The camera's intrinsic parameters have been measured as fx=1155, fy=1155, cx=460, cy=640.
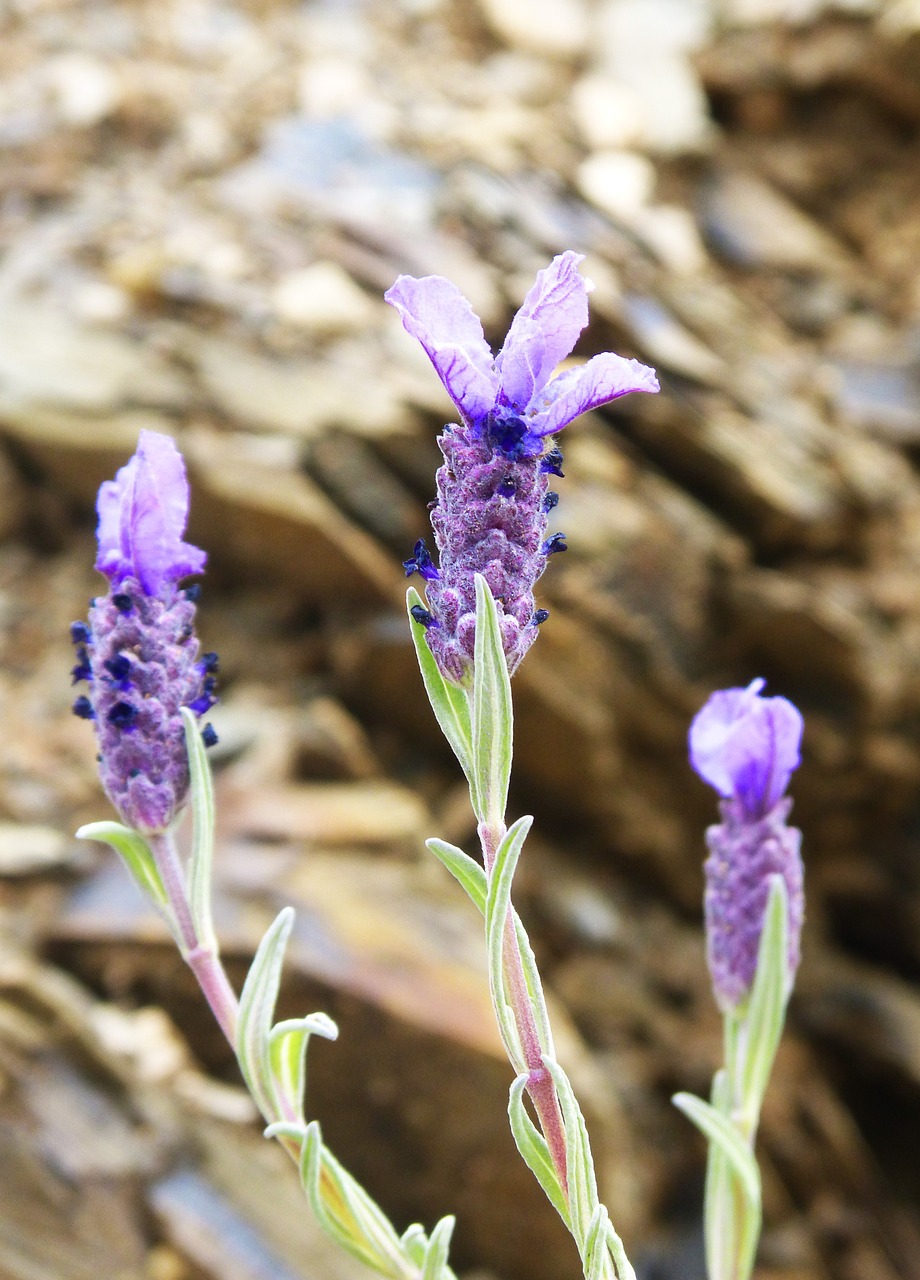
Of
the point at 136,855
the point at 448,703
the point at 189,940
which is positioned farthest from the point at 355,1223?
the point at 448,703

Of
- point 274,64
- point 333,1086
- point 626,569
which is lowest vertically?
point 333,1086

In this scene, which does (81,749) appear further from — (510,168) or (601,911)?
(510,168)

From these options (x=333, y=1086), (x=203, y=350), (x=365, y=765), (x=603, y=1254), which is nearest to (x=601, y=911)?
(x=365, y=765)

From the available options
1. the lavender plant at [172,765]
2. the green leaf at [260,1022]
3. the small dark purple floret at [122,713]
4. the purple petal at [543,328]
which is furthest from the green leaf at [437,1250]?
the purple petal at [543,328]

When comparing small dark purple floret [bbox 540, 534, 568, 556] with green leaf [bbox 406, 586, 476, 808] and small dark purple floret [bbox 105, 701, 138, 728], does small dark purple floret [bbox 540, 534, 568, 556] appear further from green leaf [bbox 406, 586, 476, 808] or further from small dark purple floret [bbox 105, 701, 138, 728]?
small dark purple floret [bbox 105, 701, 138, 728]

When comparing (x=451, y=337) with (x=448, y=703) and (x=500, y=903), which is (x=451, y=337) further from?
(x=500, y=903)

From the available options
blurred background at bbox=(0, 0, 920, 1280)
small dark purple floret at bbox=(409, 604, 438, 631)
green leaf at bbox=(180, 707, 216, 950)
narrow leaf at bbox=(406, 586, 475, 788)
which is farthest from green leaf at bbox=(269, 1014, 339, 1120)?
blurred background at bbox=(0, 0, 920, 1280)

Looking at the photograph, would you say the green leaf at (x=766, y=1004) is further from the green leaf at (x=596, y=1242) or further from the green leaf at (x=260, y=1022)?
the green leaf at (x=260, y=1022)
